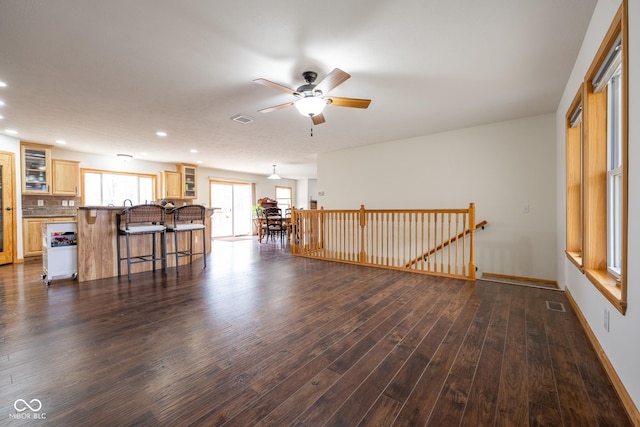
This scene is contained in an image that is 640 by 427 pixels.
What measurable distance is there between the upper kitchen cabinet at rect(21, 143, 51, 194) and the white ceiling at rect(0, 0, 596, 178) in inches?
44.7

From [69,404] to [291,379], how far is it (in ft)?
3.72

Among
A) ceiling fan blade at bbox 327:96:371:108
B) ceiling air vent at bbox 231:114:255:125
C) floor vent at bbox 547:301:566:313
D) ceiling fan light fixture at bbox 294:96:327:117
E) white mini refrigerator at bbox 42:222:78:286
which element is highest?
ceiling air vent at bbox 231:114:255:125

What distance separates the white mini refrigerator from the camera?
142 inches

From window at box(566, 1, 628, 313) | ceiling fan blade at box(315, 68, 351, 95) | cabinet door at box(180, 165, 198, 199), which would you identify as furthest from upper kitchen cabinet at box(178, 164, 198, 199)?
window at box(566, 1, 628, 313)

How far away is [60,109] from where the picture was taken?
3684mm

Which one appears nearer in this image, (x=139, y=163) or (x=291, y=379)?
(x=291, y=379)

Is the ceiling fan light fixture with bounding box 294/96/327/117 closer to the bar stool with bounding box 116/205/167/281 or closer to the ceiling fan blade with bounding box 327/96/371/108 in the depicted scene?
the ceiling fan blade with bounding box 327/96/371/108

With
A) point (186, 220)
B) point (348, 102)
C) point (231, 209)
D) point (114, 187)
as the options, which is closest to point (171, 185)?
point (114, 187)

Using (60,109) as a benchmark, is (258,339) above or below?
below

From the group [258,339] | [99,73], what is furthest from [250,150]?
[258,339]

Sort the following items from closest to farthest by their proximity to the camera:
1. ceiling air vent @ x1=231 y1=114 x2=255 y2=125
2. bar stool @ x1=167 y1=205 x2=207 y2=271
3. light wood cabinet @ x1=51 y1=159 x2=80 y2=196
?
ceiling air vent @ x1=231 y1=114 x2=255 y2=125
bar stool @ x1=167 y1=205 x2=207 y2=271
light wood cabinet @ x1=51 y1=159 x2=80 y2=196

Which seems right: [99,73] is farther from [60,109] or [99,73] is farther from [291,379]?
[291,379]

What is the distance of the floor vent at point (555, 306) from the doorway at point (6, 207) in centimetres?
838

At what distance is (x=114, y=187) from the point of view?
709 cm
